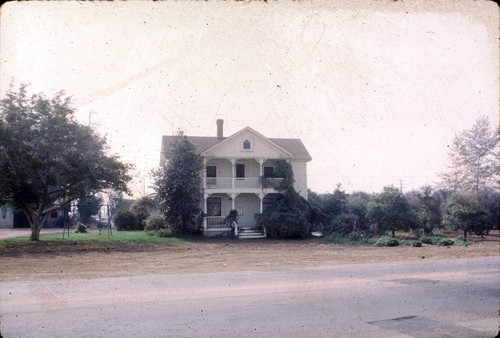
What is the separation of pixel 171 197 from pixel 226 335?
22970 millimetres

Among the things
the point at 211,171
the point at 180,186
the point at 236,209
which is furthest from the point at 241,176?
the point at 180,186

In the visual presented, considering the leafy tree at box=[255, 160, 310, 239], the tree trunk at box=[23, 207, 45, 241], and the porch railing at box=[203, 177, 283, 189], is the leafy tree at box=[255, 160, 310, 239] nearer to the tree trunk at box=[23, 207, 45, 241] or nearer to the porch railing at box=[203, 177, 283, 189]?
the porch railing at box=[203, 177, 283, 189]

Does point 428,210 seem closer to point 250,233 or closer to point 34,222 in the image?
point 250,233

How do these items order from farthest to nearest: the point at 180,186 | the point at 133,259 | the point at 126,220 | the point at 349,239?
the point at 126,220 → the point at 180,186 → the point at 349,239 → the point at 133,259

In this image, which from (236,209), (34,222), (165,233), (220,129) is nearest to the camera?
(34,222)

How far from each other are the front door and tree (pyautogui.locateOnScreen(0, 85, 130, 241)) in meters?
11.1

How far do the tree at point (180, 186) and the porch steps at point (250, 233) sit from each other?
3.66m

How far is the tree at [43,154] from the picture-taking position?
875 inches

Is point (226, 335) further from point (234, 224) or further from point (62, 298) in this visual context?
point (234, 224)

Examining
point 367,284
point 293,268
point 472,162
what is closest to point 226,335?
point 367,284

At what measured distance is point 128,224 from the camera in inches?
1577

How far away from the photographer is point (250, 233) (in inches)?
1225

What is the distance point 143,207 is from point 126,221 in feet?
7.11

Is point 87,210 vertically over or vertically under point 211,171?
under
